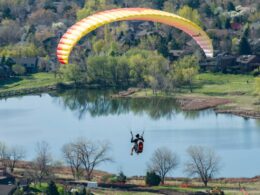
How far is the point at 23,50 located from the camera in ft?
261

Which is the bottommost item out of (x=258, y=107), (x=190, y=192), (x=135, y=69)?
(x=190, y=192)

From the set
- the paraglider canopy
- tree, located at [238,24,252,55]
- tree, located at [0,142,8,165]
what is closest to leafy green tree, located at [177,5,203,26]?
tree, located at [238,24,252,55]

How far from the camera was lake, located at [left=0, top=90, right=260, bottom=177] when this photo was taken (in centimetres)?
4350

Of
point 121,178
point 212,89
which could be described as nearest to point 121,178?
point 121,178

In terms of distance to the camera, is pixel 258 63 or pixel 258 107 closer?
pixel 258 107

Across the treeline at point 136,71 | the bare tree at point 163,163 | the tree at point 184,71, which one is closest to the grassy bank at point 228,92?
the tree at point 184,71

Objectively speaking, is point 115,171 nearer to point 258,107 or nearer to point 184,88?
point 258,107

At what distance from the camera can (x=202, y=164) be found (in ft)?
130

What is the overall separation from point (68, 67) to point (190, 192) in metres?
34.5

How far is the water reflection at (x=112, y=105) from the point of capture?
2282 inches

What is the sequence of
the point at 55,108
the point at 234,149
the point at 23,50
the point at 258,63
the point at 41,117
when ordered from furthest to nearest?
the point at 23,50
the point at 258,63
the point at 55,108
the point at 41,117
the point at 234,149

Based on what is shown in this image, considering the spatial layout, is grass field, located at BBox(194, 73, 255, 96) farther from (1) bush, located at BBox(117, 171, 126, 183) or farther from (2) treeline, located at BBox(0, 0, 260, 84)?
(1) bush, located at BBox(117, 171, 126, 183)

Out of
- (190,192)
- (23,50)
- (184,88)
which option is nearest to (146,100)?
(184,88)

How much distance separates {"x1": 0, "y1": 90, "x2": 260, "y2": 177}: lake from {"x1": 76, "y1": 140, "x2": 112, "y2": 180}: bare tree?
1.83ft
